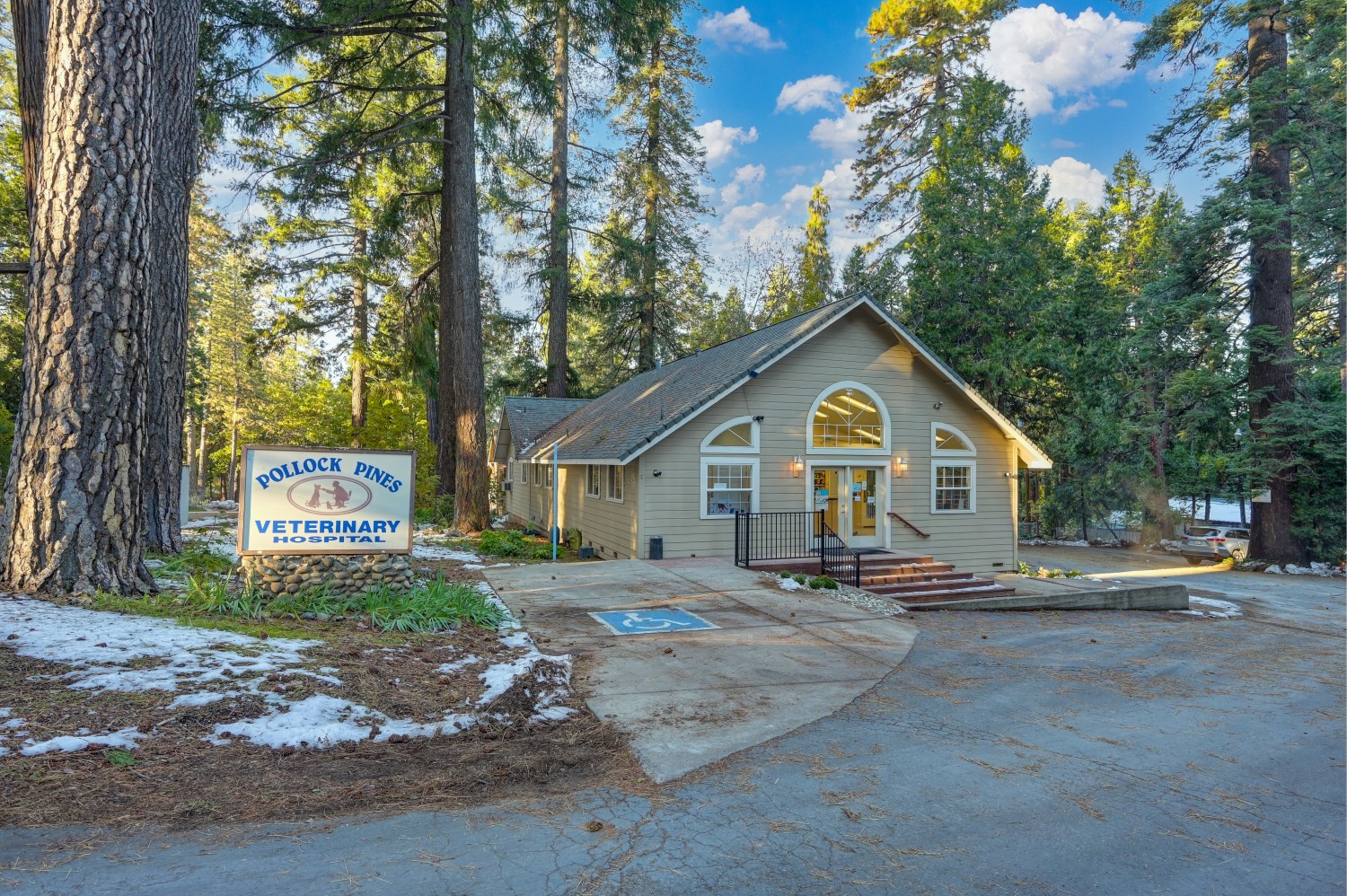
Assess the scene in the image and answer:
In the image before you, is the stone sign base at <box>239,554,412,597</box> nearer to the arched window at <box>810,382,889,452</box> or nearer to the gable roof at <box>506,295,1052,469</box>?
the gable roof at <box>506,295,1052,469</box>

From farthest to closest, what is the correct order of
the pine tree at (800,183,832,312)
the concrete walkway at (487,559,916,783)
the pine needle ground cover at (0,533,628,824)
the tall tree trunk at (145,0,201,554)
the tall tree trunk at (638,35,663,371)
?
the pine tree at (800,183,832,312) → the tall tree trunk at (638,35,663,371) → the tall tree trunk at (145,0,201,554) → the concrete walkway at (487,559,916,783) → the pine needle ground cover at (0,533,628,824)

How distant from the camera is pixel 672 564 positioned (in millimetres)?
12352

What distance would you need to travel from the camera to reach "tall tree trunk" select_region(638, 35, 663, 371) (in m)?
→ 28.0

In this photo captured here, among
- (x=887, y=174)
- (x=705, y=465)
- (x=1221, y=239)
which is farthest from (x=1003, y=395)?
(x=705, y=465)

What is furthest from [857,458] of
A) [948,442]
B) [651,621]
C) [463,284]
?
[463,284]

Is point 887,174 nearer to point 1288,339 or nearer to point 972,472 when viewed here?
point 1288,339

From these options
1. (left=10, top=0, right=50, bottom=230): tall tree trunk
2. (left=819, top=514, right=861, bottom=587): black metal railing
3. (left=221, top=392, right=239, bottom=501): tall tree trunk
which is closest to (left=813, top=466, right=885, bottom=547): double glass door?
(left=819, top=514, right=861, bottom=587): black metal railing

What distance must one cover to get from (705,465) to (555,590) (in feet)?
16.0

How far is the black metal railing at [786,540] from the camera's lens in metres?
12.5

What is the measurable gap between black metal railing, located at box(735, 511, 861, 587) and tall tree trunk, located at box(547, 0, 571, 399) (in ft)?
49.3

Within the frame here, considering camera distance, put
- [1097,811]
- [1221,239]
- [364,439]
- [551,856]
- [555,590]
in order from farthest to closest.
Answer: [364,439]
[1221,239]
[555,590]
[1097,811]
[551,856]

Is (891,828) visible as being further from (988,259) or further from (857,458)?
(988,259)

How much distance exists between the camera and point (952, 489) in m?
15.7

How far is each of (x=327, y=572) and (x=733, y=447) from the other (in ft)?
27.1
